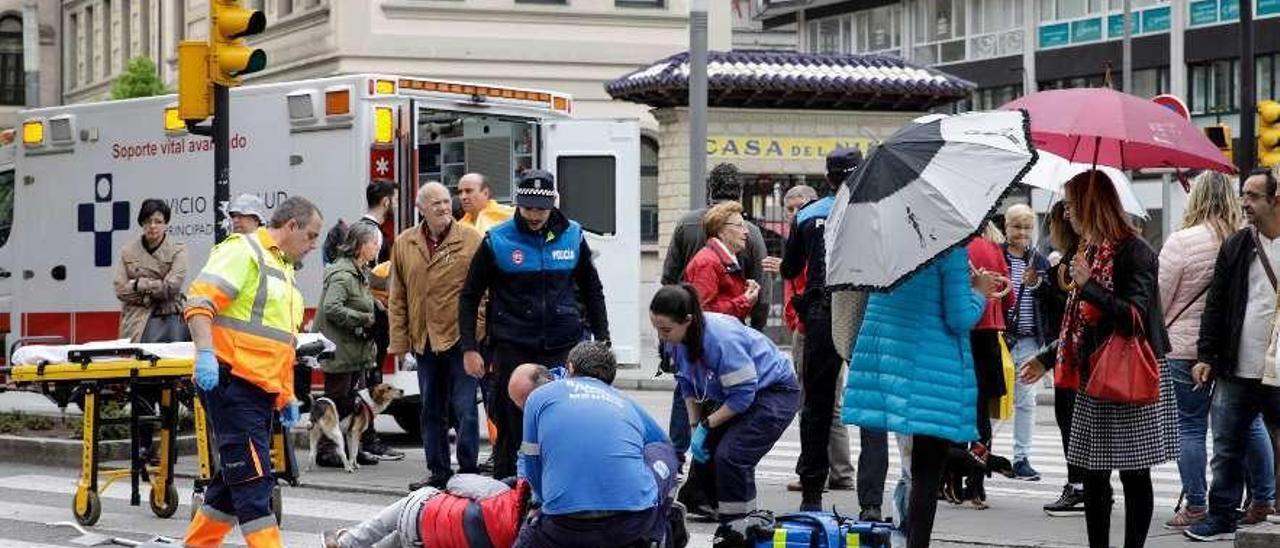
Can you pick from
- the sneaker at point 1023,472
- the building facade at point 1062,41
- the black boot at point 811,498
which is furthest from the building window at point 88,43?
the black boot at point 811,498

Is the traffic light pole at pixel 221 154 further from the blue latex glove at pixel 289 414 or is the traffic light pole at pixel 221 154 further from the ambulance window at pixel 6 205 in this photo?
the ambulance window at pixel 6 205

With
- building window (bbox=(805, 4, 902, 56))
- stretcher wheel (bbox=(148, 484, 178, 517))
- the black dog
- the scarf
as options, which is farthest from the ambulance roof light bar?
building window (bbox=(805, 4, 902, 56))

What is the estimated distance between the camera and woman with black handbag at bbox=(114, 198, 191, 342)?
15133 mm

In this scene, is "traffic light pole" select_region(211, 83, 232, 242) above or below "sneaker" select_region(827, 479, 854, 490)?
above

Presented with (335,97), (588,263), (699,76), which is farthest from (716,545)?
(699,76)

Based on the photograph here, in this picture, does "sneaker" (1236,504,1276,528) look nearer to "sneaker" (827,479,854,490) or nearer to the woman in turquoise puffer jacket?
the woman in turquoise puffer jacket

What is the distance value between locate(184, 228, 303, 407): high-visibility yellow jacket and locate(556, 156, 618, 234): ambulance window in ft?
29.3

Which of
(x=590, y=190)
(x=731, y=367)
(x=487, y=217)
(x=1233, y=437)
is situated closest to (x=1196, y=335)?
(x=1233, y=437)

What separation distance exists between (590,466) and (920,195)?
1847mm

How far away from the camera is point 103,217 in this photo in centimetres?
1869

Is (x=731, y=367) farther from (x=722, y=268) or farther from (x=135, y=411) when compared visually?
(x=135, y=411)

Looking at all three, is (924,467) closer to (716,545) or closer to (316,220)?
(716,545)

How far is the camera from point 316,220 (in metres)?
9.97

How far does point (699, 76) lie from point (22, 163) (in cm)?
658
